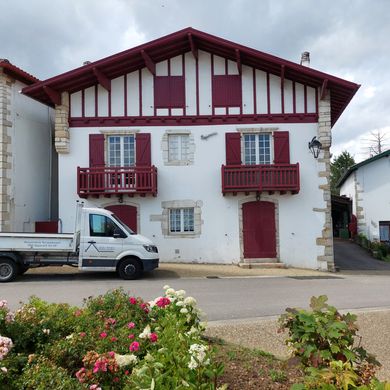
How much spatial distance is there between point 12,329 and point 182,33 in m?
12.8

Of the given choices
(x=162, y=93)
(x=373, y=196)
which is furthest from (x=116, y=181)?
(x=373, y=196)

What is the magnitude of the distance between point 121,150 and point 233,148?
428 cm

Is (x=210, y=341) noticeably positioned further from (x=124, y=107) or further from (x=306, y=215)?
(x=124, y=107)

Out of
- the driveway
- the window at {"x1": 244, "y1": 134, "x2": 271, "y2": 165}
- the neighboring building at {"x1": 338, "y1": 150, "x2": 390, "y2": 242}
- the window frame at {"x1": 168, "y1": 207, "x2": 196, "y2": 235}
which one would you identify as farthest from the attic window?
the neighboring building at {"x1": 338, "y1": 150, "x2": 390, "y2": 242}

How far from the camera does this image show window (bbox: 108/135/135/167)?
15016 millimetres

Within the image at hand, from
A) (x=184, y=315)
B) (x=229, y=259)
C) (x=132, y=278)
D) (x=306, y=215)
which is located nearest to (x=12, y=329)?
(x=184, y=315)

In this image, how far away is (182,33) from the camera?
1405 centimetres

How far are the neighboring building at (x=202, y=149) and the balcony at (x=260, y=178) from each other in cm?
4

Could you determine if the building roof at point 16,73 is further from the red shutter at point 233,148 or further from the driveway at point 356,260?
the driveway at point 356,260

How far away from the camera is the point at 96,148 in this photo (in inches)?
583

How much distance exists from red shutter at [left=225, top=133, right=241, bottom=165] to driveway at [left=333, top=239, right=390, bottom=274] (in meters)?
5.82

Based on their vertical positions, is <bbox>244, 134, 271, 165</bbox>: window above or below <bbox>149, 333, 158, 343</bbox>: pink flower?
above

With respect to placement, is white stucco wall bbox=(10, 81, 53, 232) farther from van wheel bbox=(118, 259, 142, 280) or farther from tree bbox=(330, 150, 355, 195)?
tree bbox=(330, 150, 355, 195)

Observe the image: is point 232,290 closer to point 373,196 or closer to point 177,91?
point 177,91
